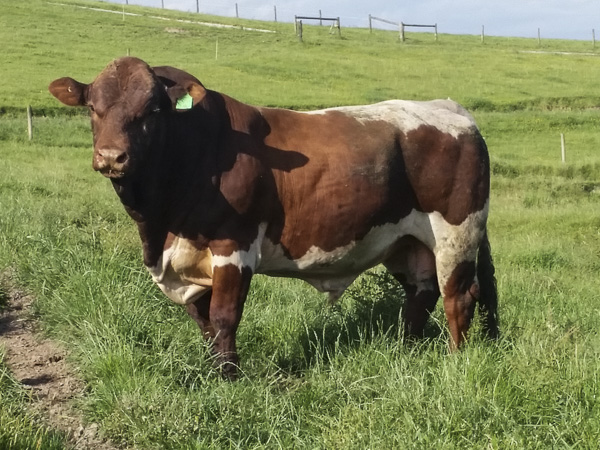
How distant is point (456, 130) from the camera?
6.23 m

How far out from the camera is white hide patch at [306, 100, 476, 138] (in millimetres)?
6092

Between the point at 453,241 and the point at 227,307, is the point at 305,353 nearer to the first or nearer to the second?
the point at 227,307

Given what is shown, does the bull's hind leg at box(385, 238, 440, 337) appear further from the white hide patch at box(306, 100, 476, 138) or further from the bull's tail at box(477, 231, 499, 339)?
the white hide patch at box(306, 100, 476, 138)

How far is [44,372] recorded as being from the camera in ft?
17.5

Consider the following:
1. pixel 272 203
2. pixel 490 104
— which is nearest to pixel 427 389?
pixel 272 203

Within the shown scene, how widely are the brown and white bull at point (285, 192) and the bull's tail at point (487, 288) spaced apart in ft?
0.04

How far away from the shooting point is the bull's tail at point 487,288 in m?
6.47

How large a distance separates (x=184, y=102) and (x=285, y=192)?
3.09ft

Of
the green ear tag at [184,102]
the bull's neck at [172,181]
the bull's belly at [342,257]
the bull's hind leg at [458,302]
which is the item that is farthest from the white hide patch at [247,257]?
the bull's hind leg at [458,302]

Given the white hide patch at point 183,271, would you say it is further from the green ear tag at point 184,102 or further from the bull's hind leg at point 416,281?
the bull's hind leg at point 416,281

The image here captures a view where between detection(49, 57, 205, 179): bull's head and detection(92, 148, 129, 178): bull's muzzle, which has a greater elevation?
detection(49, 57, 205, 179): bull's head

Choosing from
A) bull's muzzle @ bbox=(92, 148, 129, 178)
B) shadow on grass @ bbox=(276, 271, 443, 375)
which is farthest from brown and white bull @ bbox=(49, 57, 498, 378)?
shadow on grass @ bbox=(276, 271, 443, 375)

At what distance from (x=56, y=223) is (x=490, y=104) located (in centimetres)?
3125

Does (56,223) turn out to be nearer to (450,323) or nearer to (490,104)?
(450,323)
